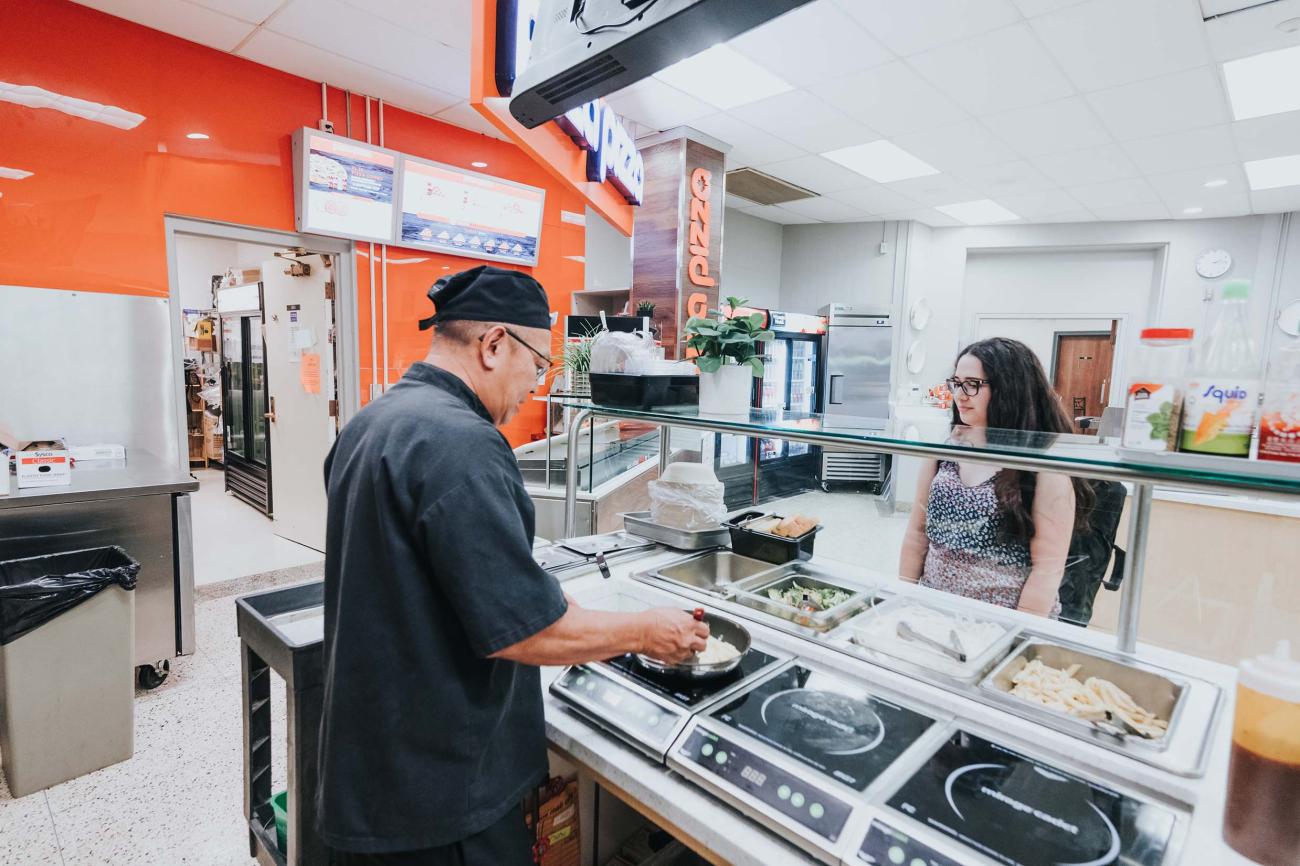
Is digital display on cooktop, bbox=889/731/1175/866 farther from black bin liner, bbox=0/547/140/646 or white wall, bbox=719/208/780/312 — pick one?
white wall, bbox=719/208/780/312

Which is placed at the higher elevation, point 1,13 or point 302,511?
point 1,13

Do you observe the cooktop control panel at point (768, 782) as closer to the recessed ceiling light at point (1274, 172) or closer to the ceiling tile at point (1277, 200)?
the recessed ceiling light at point (1274, 172)

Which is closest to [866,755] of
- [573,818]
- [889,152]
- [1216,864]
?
[1216,864]

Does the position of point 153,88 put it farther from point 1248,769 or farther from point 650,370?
point 1248,769

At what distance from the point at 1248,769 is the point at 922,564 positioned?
1363mm

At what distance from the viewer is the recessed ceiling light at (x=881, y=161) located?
523cm

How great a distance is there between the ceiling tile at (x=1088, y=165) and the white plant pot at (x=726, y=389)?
483 centimetres

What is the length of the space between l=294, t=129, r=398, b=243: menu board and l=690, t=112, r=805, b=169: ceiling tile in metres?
2.27

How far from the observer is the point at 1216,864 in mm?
794

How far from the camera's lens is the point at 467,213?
4.75m

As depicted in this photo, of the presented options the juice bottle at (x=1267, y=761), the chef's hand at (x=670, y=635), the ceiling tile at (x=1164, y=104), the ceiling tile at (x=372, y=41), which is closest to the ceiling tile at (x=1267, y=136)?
the ceiling tile at (x=1164, y=104)

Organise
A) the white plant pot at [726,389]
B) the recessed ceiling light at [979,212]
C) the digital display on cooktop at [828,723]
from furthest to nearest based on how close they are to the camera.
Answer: the recessed ceiling light at [979,212], the white plant pot at [726,389], the digital display on cooktop at [828,723]

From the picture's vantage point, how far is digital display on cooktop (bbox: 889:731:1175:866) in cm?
81

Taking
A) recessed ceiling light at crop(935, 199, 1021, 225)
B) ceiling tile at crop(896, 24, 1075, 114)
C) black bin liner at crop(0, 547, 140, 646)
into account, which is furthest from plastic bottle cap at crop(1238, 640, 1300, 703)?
recessed ceiling light at crop(935, 199, 1021, 225)
